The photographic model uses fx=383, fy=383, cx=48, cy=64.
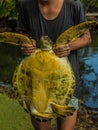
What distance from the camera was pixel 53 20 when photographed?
3.56 m

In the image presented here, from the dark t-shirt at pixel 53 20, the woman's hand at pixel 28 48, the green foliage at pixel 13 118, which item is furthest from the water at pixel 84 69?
the woman's hand at pixel 28 48

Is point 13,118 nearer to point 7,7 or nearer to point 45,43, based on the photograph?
point 45,43

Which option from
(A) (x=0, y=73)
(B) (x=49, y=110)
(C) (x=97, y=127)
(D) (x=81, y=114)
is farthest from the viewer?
Result: (A) (x=0, y=73)

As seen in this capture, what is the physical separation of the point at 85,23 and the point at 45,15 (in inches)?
18.3

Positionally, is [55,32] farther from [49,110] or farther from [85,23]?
[49,110]

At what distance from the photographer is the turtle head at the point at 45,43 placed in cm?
335

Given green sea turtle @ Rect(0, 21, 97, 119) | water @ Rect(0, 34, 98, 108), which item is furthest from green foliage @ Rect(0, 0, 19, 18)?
green sea turtle @ Rect(0, 21, 97, 119)

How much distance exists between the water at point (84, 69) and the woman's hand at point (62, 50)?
5991mm

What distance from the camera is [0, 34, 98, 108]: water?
412 inches

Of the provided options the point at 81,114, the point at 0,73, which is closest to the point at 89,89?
the point at 81,114

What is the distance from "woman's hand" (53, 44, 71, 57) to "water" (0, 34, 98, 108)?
599 cm

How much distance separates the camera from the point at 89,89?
1115cm

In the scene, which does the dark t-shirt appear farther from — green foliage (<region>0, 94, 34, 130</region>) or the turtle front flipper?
green foliage (<region>0, 94, 34, 130</region>)

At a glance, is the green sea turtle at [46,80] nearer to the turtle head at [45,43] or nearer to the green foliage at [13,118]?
the turtle head at [45,43]
